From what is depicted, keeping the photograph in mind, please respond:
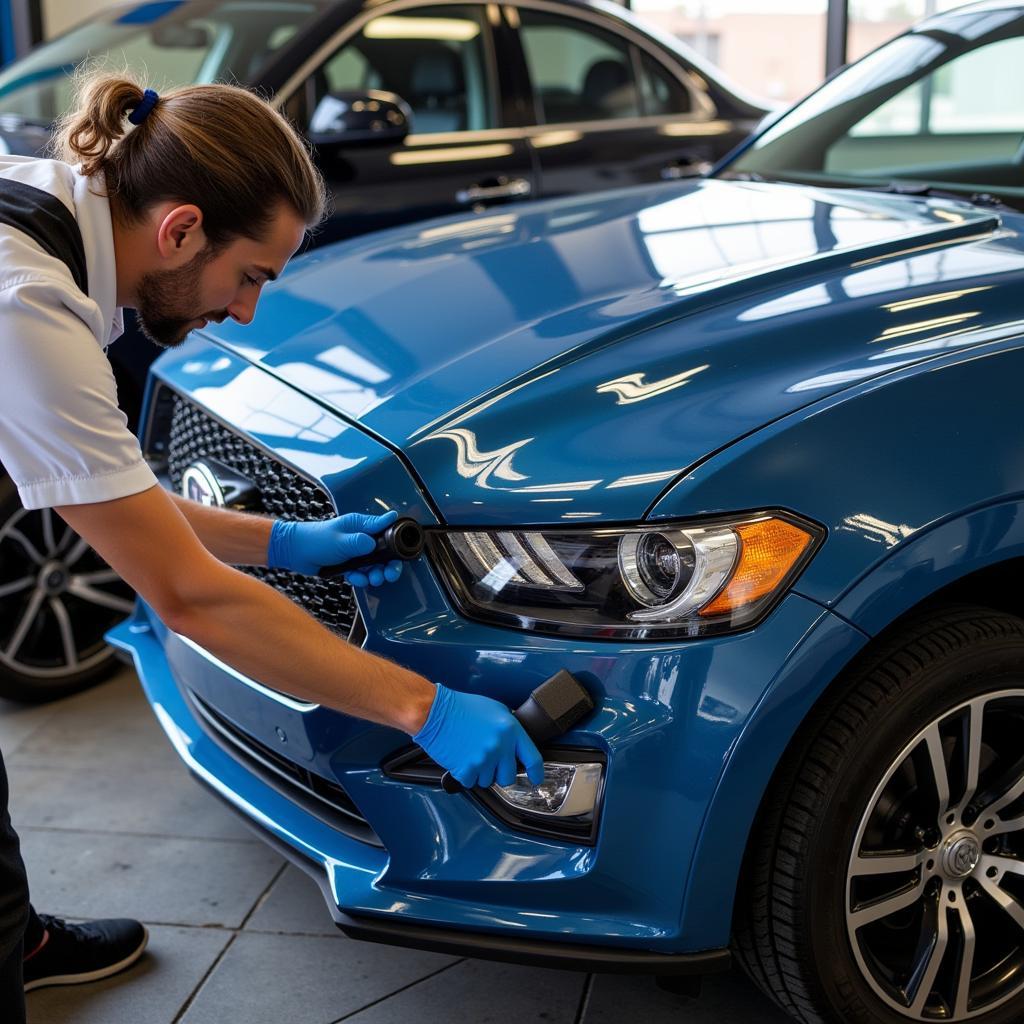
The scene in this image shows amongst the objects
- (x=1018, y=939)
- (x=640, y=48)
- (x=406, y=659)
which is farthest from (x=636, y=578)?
(x=640, y=48)

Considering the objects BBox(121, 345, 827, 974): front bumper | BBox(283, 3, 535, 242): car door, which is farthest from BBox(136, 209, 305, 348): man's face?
BBox(283, 3, 535, 242): car door

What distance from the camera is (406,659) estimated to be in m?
1.76

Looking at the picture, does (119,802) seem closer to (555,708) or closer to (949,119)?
(555,708)

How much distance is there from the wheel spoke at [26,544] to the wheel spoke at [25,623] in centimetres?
7

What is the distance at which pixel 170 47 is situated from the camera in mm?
4039

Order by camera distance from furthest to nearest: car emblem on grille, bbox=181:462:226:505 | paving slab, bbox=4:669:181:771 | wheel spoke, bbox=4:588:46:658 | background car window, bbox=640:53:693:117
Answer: background car window, bbox=640:53:693:117, wheel spoke, bbox=4:588:46:658, paving slab, bbox=4:669:181:771, car emblem on grille, bbox=181:462:226:505

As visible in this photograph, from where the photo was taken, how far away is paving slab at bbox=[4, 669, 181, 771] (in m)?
2.95

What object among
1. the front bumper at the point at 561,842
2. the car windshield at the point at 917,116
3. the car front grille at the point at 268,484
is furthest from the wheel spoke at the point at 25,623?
the car windshield at the point at 917,116

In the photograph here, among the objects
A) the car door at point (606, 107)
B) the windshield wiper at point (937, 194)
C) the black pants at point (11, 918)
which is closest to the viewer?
the black pants at point (11, 918)

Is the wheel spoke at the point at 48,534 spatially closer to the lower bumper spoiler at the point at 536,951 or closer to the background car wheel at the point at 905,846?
the lower bumper spoiler at the point at 536,951

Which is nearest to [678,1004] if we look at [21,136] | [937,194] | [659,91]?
[937,194]

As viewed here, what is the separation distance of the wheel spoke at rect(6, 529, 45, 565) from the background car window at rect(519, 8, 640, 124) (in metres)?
2.19

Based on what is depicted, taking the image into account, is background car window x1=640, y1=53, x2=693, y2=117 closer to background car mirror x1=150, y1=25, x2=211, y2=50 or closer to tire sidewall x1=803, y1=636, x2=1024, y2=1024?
background car mirror x1=150, y1=25, x2=211, y2=50

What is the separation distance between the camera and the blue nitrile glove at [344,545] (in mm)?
1749
